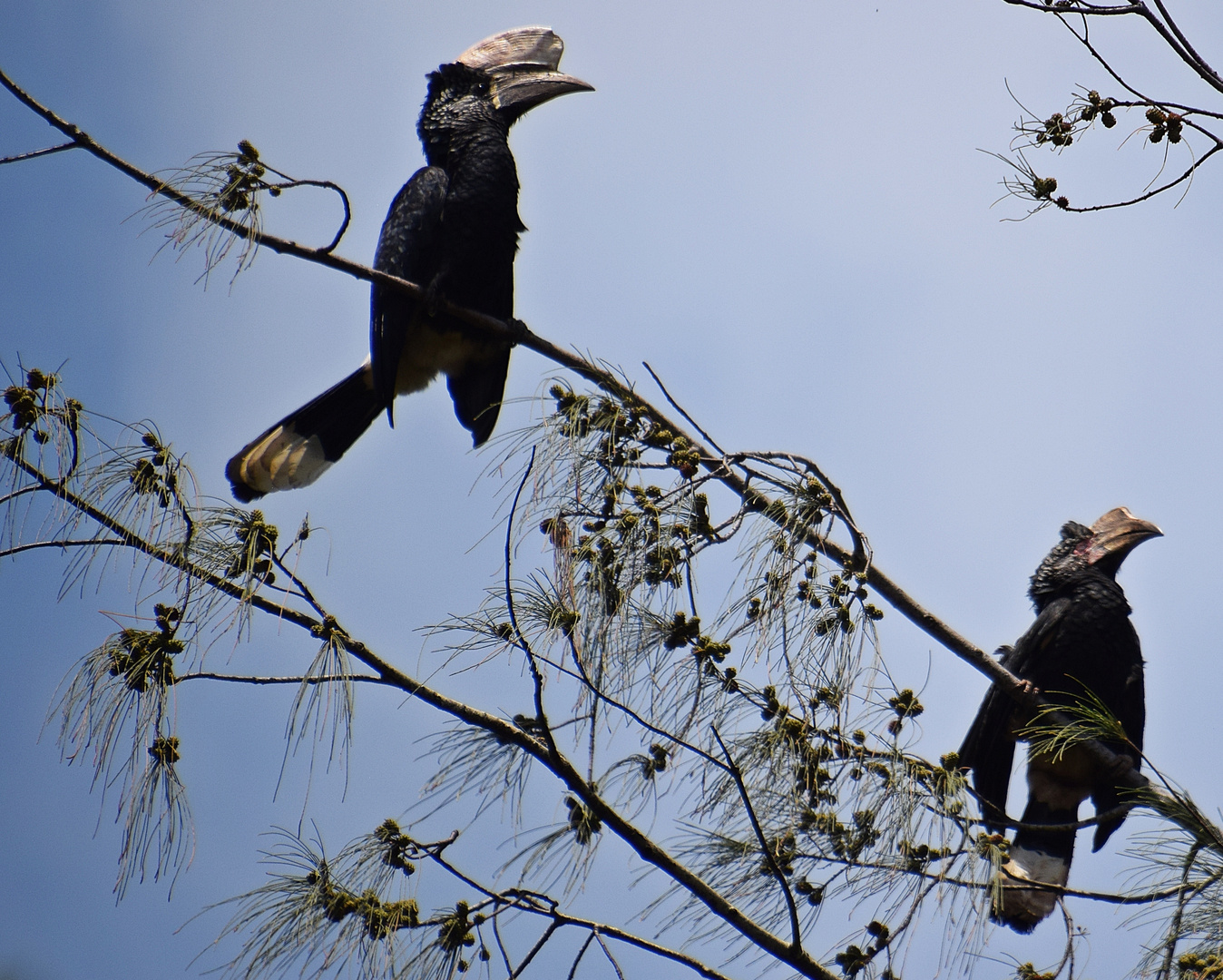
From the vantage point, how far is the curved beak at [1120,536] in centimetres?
349

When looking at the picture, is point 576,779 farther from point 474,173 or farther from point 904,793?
point 474,173

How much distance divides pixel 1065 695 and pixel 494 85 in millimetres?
2683

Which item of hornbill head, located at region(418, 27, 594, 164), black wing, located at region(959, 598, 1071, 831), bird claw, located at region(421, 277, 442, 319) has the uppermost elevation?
hornbill head, located at region(418, 27, 594, 164)

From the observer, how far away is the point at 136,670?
1.50m

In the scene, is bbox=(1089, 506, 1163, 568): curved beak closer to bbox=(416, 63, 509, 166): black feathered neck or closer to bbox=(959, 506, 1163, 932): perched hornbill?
bbox=(959, 506, 1163, 932): perched hornbill

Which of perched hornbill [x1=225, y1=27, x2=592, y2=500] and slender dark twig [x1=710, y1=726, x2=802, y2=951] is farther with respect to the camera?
perched hornbill [x1=225, y1=27, x2=592, y2=500]

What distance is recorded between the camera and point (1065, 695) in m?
3.05

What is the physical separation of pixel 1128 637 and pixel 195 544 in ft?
9.18

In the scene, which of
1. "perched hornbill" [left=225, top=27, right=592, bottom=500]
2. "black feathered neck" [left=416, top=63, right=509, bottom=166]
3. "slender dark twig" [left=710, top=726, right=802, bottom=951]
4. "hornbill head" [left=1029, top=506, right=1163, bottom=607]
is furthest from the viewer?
"hornbill head" [left=1029, top=506, right=1163, bottom=607]

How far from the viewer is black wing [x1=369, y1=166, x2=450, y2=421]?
3.03 m

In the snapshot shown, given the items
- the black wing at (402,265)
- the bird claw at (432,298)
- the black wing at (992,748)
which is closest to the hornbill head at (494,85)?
the black wing at (402,265)

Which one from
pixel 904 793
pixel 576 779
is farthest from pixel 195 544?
pixel 904 793

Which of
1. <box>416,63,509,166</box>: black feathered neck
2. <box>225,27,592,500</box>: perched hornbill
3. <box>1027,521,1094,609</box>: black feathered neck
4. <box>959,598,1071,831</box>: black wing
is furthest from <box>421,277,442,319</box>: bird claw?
<box>1027,521,1094,609</box>: black feathered neck

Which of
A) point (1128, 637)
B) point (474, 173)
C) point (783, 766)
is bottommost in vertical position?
point (783, 766)
